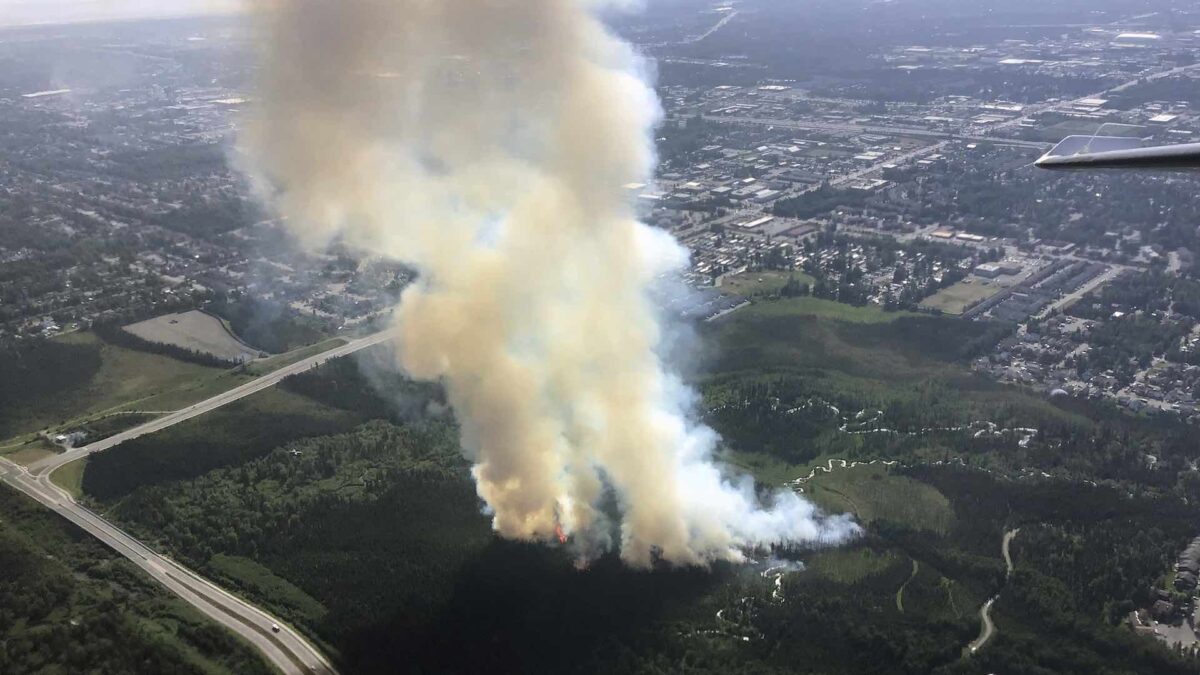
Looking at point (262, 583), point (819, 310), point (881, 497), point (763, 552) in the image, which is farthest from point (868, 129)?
point (262, 583)

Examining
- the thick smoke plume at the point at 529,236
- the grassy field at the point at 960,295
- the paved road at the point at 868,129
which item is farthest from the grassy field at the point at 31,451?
the paved road at the point at 868,129

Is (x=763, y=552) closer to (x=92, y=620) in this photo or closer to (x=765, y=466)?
(x=765, y=466)

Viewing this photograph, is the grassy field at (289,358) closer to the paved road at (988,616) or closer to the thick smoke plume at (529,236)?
the thick smoke plume at (529,236)

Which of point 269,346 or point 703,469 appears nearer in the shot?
point 703,469

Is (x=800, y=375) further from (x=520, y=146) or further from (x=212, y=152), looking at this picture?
(x=212, y=152)

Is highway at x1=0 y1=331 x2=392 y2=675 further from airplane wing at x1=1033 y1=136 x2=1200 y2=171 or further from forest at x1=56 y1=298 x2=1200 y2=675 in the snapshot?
airplane wing at x1=1033 y1=136 x2=1200 y2=171

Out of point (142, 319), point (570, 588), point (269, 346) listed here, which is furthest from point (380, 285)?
point (570, 588)
